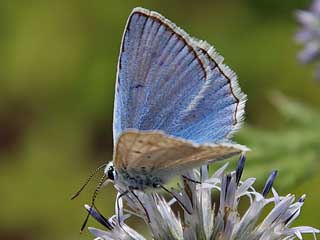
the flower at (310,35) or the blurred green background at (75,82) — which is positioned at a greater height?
the flower at (310,35)

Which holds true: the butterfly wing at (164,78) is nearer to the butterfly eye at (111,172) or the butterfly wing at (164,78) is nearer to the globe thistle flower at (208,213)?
the butterfly eye at (111,172)

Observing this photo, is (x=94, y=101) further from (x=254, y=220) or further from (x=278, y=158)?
(x=254, y=220)

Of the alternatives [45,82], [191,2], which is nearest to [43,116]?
[45,82]

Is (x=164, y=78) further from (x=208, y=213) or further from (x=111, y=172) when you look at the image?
(x=208, y=213)

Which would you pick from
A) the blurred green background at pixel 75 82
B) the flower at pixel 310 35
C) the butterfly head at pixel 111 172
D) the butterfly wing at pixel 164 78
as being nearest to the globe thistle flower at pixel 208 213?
the butterfly head at pixel 111 172

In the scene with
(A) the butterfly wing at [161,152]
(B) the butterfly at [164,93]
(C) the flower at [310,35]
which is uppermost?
(C) the flower at [310,35]

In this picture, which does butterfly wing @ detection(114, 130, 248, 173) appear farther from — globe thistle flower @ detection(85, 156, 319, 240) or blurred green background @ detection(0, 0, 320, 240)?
blurred green background @ detection(0, 0, 320, 240)

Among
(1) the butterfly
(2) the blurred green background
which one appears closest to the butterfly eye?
(1) the butterfly
